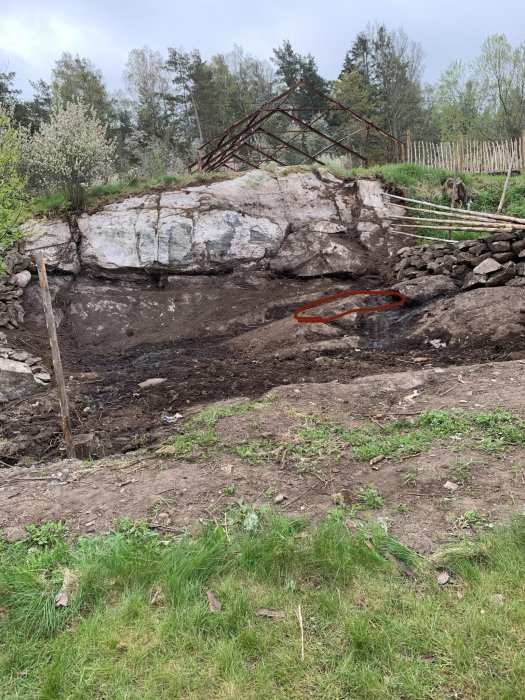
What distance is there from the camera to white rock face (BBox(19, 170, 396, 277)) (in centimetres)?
1130

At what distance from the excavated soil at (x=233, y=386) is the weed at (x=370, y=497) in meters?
0.07

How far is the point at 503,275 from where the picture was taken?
7984 mm

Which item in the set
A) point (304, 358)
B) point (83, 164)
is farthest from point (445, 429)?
point (83, 164)

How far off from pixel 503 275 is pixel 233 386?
5.18m

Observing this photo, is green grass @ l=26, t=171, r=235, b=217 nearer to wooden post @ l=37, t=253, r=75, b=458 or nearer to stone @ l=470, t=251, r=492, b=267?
stone @ l=470, t=251, r=492, b=267

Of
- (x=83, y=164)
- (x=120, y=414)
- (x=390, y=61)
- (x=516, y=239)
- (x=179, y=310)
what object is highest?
(x=390, y=61)

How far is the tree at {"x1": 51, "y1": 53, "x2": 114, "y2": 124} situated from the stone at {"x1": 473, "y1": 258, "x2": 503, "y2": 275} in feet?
86.0

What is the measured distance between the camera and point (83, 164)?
1203 cm

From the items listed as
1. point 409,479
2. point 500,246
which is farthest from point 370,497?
point 500,246

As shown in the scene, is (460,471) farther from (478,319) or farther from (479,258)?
(479,258)

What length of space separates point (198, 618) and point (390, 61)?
34305mm

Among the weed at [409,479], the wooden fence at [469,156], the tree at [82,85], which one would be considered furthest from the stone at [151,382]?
the tree at [82,85]

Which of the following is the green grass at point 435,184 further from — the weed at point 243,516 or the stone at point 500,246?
the weed at point 243,516

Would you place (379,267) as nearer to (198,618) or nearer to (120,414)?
(120,414)
